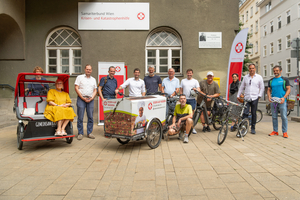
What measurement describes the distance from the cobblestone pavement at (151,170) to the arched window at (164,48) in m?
5.28

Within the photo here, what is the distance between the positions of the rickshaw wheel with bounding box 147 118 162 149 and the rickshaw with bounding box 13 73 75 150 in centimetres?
184

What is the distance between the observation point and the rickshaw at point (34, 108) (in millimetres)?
5379

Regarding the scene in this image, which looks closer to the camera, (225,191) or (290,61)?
(225,191)

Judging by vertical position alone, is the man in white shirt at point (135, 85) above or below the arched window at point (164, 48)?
below

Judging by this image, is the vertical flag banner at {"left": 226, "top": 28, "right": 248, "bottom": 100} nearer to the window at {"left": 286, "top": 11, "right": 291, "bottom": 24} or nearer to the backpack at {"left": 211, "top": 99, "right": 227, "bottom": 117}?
the backpack at {"left": 211, "top": 99, "right": 227, "bottom": 117}

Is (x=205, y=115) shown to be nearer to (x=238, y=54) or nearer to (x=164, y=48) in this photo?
(x=238, y=54)

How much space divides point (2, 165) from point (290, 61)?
37.3 m

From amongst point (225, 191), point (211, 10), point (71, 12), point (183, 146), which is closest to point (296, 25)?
point (211, 10)

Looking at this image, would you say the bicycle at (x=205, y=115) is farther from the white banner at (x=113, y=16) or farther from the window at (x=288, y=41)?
the window at (x=288, y=41)

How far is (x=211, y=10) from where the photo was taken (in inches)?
416

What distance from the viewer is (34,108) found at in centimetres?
609

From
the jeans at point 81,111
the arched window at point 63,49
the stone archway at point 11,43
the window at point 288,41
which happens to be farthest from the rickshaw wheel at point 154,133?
the window at point 288,41

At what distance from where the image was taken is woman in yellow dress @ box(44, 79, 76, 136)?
18.4ft

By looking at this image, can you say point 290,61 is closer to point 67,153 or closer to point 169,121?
point 169,121
